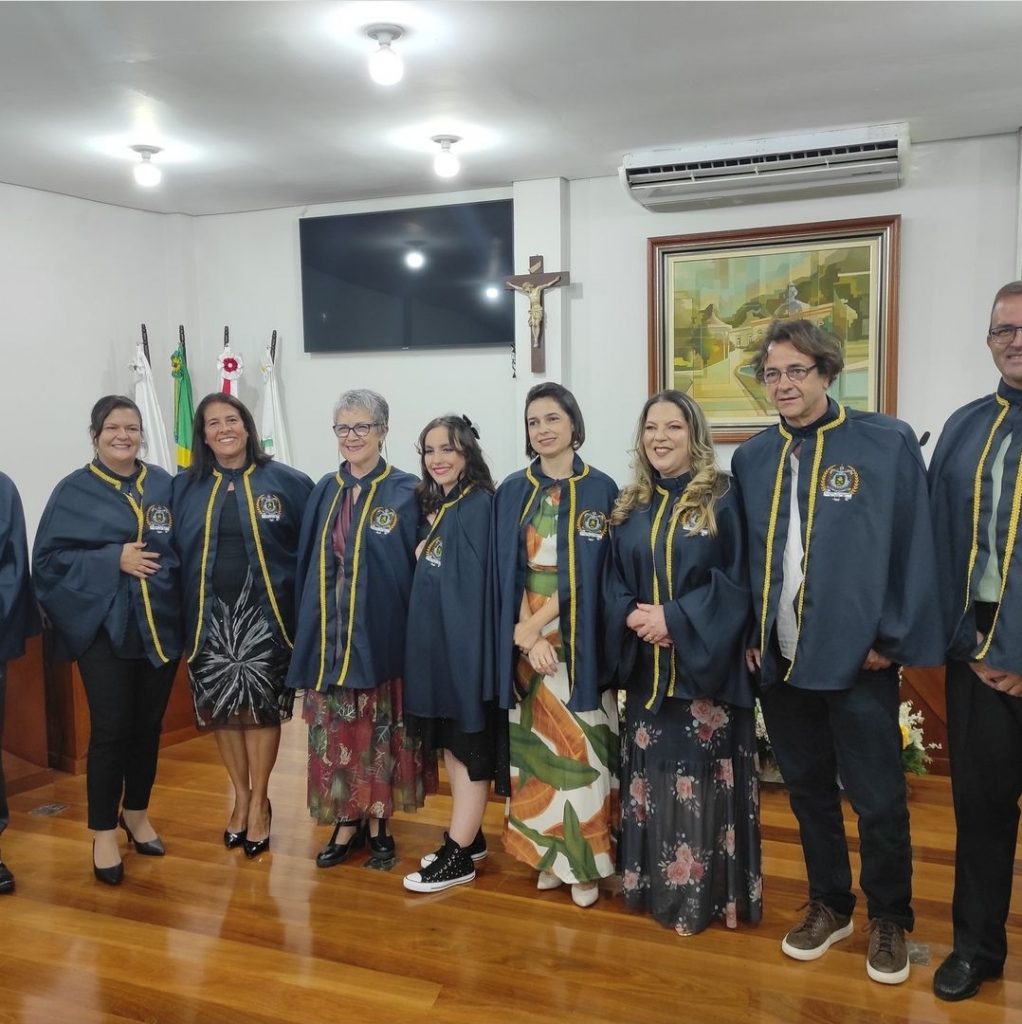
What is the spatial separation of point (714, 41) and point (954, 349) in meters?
2.13

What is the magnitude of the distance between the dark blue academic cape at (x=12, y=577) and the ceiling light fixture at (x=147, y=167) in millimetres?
2144

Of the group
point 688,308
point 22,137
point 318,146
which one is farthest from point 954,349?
point 22,137

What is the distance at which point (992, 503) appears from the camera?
2.14m

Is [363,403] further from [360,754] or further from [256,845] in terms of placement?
[256,845]

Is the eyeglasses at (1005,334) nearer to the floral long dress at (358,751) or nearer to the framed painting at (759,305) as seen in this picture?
the floral long dress at (358,751)

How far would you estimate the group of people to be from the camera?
2.21 metres

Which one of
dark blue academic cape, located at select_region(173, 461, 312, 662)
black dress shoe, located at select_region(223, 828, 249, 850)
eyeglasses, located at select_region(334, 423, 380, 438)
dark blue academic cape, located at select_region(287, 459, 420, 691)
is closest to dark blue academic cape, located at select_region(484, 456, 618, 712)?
dark blue academic cape, located at select_region(287, 459, 420, 691)

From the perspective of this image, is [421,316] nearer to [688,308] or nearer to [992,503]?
[688,308]

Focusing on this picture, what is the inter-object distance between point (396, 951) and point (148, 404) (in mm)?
3995

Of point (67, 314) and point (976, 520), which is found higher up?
point (67, 314)

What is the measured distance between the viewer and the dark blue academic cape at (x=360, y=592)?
2855 millimetres

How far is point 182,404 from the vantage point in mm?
5816

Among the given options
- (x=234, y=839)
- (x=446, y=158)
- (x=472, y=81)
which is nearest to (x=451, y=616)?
(x=234, y=839)

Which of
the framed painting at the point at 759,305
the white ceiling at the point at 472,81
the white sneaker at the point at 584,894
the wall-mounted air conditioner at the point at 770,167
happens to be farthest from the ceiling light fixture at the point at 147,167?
the white sneaker at the point at 584,894
